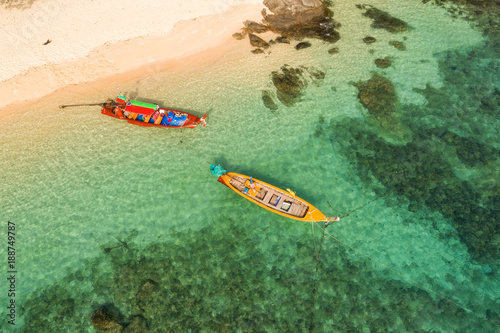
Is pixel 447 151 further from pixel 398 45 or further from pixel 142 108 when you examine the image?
pixel 142 108

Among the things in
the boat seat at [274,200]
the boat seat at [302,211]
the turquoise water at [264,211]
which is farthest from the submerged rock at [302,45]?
the boat seat at [302,211]

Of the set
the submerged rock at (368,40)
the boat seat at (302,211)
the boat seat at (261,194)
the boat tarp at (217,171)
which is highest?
the submerged rock at (368,40)

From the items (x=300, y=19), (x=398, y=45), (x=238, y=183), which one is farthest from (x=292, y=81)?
(x=398, y=45)

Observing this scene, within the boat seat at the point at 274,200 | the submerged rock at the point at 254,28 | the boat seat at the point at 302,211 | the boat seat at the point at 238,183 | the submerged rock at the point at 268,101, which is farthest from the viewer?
the submerged rock at the point at 254,28

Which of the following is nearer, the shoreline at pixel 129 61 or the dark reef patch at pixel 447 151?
the dark reef patch at pixel 447 151

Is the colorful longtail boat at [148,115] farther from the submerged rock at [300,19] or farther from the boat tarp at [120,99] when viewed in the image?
the submerged rock at [300,19]

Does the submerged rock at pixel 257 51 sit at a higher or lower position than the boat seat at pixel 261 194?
higher
